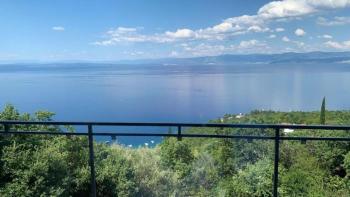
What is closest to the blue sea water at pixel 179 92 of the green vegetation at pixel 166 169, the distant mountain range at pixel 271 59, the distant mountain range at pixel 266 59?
the distant mountain range at pixel 266 59

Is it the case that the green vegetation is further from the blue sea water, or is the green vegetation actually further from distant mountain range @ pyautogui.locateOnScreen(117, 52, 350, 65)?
distant mountain range @ pyautogui.locateOnScreen(117, 52, 350, 65)

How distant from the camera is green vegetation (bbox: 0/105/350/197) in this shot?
3717 mm

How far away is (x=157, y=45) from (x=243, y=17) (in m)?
30.5

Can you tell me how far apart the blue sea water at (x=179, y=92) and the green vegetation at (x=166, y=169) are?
99.2ft

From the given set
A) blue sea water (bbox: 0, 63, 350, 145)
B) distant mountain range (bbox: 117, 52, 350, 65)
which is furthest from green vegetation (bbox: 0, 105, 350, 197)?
distant mountain range (bbox: 117, 52, 350, 65)

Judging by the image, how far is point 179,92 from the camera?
102125 mm

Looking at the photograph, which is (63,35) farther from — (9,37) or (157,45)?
(157,45)

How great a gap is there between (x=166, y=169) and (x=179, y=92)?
320 feet

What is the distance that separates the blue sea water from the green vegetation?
30.2m

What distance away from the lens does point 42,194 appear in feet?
14.8

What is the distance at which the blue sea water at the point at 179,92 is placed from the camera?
67.5 m

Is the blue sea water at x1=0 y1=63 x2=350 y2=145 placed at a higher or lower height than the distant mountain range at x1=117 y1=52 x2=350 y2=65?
lower

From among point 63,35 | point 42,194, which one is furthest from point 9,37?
point 42,194

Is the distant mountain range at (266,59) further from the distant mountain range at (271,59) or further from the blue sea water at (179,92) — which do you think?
the blue sea water at (179,92)
